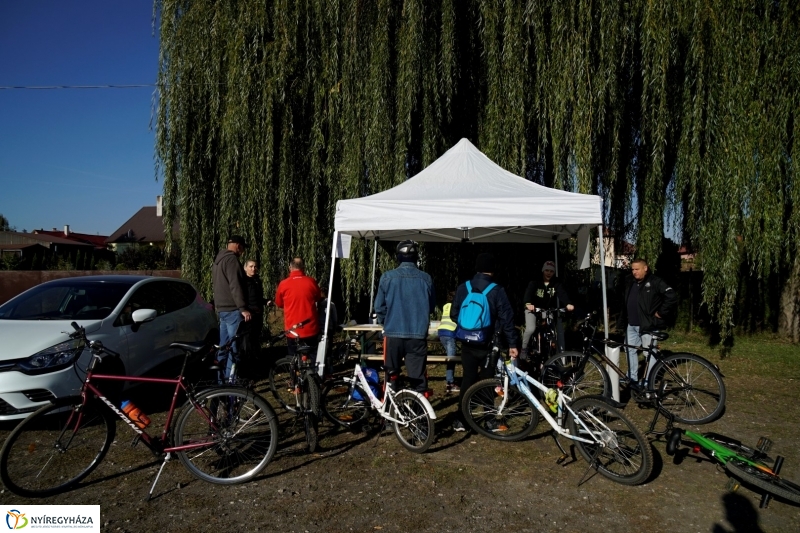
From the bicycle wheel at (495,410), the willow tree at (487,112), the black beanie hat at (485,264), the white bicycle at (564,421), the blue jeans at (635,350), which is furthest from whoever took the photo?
the willow tree at (487,112)

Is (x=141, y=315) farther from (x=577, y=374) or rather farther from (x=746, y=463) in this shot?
(x=746, y=463)

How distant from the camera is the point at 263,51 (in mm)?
9031

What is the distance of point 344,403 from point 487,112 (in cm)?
509

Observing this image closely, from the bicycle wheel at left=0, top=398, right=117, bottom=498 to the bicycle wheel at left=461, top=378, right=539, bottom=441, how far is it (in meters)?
3.03

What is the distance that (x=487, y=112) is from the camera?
8.34m

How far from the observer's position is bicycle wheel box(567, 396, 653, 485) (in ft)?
13.2

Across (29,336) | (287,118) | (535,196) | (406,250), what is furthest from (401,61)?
(29,336)

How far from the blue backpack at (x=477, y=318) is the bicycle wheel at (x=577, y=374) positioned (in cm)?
95

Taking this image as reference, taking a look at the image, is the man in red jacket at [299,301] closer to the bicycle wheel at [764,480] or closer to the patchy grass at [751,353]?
the bicycle wheel at [764,480]

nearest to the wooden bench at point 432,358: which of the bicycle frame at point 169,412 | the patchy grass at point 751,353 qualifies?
the bicycle frame at point 169,412

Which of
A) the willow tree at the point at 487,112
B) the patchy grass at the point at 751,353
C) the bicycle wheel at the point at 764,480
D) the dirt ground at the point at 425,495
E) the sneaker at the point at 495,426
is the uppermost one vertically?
the willow tree at the point at 487,112

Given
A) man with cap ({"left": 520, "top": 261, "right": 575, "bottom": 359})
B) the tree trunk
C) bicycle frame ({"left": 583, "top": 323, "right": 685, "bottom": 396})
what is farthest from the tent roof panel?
the tree trunk

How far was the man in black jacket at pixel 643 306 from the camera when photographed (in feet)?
21.3

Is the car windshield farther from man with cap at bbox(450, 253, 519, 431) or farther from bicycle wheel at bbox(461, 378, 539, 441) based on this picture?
bicycle wheel at bbox(461, 378, 539, 441)
